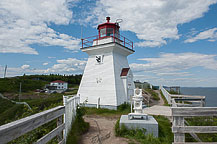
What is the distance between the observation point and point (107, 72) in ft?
38.8

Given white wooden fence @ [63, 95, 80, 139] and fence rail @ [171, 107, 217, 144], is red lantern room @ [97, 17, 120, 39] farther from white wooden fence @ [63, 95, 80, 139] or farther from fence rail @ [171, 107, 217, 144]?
fence rail @ [171, 107, 217, 144]

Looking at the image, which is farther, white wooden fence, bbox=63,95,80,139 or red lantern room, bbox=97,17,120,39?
red lantern room, bbox=97,17,120,39

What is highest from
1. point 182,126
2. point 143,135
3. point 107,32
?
point 107,32

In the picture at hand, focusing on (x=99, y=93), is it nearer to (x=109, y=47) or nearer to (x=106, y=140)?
(x=109, y=47)

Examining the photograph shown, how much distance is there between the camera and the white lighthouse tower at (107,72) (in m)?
11.5

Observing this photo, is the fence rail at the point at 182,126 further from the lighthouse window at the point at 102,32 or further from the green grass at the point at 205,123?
the lighthouse window at the point at 102,32

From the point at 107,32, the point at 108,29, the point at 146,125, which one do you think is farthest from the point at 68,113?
the point at 108,29

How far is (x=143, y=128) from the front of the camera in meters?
5.37

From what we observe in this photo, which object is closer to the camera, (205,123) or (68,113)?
(205,123)

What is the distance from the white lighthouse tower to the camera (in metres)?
11.5

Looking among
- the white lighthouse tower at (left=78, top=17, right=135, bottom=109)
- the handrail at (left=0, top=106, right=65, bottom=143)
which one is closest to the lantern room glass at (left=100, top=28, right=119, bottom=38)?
the white lighthouse tower at (left=78, top=17, right=135, bottom=109)

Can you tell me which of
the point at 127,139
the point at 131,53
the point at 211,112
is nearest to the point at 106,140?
the point at 127,139

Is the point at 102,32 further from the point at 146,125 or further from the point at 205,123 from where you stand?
the point at 205,123

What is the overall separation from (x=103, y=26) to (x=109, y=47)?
2.43 meters
